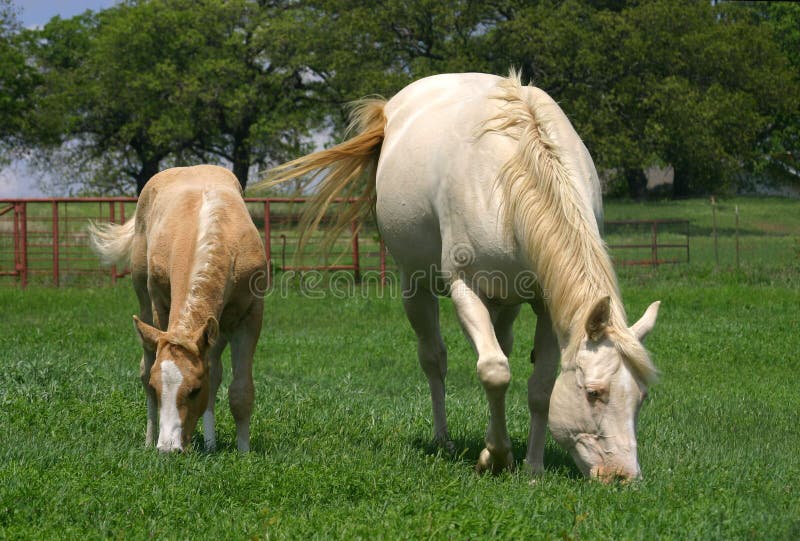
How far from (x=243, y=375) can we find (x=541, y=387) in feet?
6.17

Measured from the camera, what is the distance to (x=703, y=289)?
1516cm

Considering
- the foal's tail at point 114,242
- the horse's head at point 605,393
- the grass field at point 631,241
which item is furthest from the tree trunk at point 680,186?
the horse's head at point 605,393

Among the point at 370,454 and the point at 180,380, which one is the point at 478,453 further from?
the point at 180,380

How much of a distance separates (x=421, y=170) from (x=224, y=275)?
137cm

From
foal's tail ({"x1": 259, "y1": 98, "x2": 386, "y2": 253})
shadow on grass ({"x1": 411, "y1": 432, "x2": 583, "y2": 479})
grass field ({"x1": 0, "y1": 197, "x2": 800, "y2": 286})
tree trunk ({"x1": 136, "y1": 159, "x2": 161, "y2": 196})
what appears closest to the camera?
shadow on grass ({"x1": 411, "y1": 432, "x2": 583, "y2": 479})

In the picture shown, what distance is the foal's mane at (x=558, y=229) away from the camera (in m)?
4.48

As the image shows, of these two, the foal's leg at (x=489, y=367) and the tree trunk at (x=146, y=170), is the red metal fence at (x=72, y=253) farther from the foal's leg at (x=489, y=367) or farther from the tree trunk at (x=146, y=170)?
the tree trunk at (x=146, y=170)

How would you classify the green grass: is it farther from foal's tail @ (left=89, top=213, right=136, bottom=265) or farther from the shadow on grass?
foal's tail @ (left=89, top=213, right=136, bottom=265)

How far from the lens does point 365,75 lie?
92.8ft

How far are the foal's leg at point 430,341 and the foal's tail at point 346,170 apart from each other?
0.89 meters

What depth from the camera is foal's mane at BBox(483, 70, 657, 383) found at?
4480 millimetres

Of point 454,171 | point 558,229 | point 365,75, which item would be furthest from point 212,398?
point 365,75

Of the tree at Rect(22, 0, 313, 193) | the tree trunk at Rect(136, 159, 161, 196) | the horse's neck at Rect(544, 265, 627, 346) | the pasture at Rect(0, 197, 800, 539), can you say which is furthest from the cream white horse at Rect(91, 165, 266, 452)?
the tree trunk at Rect(136, 159, 161, 196)

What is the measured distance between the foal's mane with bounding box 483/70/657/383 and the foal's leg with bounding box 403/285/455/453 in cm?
164
